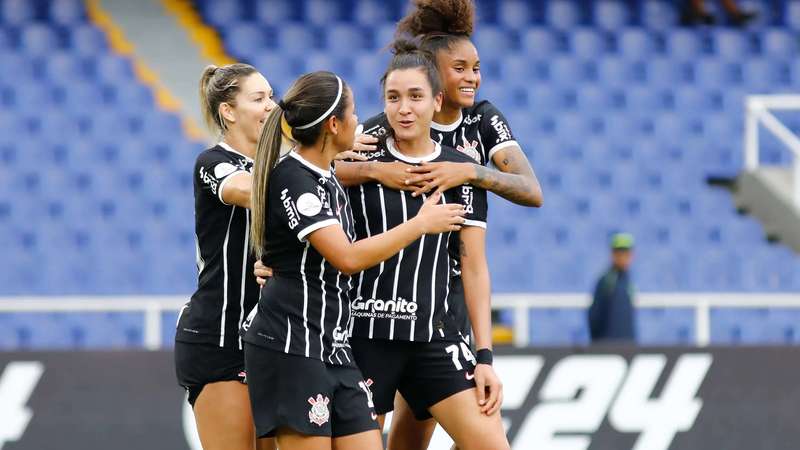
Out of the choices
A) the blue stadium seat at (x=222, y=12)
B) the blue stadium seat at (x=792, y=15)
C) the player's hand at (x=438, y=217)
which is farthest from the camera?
the blue stadium seat at (x=792, y=15)

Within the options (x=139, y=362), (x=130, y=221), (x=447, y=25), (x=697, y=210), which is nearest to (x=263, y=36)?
(x=130, y=221)

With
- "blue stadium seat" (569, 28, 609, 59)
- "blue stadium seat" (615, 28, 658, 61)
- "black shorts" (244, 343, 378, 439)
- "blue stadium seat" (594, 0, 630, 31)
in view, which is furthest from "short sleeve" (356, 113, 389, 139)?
"blue stadium seat" (594, 0, 630, 31)

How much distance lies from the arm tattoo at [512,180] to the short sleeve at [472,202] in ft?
0.12

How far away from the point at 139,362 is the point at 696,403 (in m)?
3.22

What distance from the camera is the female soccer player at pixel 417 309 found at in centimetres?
440

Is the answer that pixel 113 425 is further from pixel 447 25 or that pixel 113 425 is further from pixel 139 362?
pixel 447 25

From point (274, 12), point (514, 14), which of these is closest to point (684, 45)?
point (514, 14)

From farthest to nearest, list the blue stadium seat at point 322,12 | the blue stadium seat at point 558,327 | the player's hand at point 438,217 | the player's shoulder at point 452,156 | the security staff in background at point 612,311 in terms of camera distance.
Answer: the blue stadium seat at point 322,12 < the blue stadium seat at point 558,327 < the security staff in background at point 612,311 < the player's shoulder at point 452,156 < the player's hand at point 438,217

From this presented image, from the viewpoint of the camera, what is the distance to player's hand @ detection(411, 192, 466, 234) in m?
4.16

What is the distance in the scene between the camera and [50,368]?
759 centimetres

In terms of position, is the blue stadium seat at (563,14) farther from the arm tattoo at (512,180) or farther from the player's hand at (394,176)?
the player's hand at (394,176)

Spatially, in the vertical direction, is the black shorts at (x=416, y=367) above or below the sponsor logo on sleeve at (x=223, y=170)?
below

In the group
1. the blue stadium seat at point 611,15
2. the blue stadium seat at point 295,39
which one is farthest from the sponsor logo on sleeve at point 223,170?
the blue stadium seat at point 611,15

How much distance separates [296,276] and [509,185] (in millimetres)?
909
